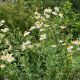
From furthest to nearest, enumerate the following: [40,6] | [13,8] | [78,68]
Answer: [40,6], [13,8], [78,68]

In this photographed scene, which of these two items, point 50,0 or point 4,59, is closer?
point 4,59

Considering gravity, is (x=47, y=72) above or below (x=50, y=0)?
below

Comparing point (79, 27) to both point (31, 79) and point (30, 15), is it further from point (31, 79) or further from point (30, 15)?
point (31, 79)

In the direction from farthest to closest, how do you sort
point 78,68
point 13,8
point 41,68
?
1. point 13,8
2. point 41,68
3. point 78,68

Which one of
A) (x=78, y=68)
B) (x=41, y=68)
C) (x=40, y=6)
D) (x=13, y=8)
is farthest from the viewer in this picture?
(x=40, y=6)

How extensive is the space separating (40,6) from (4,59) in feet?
15.2

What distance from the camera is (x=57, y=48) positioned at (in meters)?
4.96

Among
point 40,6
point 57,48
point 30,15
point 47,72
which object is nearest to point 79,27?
point 30,15

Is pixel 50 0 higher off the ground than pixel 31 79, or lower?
higher

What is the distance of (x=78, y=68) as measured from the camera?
4.31 meters

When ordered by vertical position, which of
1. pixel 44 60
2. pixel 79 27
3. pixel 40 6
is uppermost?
pixel 40 6

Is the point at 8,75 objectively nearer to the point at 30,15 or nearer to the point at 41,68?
the point at 41,68

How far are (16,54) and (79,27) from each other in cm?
295

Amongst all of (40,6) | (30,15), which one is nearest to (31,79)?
(30,15)
